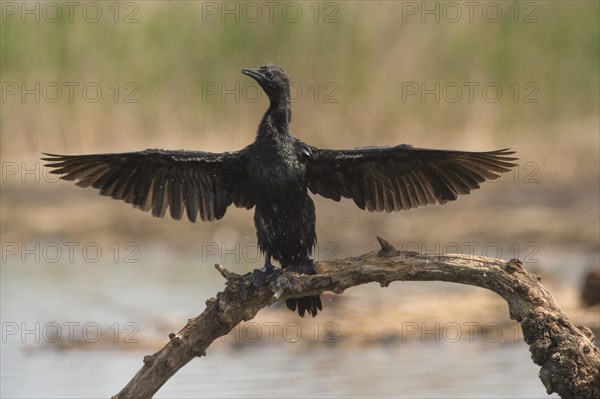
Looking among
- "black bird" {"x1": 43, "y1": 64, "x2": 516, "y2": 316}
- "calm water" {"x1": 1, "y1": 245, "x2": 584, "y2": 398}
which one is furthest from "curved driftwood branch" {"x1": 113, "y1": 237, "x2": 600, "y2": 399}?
"calm water" {"x1": 1, "y1": 245, "x2": 584, "y2": 398}

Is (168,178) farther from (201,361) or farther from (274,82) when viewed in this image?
(201,361)

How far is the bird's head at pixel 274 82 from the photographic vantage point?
8.18 m

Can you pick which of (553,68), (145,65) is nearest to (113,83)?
(145,65)

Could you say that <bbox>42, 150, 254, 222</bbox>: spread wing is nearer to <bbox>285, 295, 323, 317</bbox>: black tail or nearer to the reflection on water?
<bbox>285, 295, 323, 317</bbox>: black tail

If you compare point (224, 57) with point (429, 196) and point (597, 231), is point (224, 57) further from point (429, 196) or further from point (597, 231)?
point (429, 196)

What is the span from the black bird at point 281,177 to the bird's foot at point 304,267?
0.01m

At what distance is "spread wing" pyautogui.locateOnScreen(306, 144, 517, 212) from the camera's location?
780 cm

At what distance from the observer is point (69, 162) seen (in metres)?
7.96

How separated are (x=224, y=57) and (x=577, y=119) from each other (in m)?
4.64

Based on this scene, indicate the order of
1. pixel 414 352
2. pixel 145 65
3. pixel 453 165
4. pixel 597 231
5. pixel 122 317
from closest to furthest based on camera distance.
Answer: pixel 453 165 → pixel 414 352 → pixel 122 317 → pixel 597 231 → pixel 145 65

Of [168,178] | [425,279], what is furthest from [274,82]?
[425,279]

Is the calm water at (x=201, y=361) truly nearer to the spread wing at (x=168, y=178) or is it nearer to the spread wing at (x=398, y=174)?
the spread wing at (x=168, y=178)

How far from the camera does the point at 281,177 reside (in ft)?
25.6

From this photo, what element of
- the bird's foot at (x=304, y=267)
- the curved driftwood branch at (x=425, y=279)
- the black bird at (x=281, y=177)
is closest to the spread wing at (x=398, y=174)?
the black bird at (x=281, y=177)
